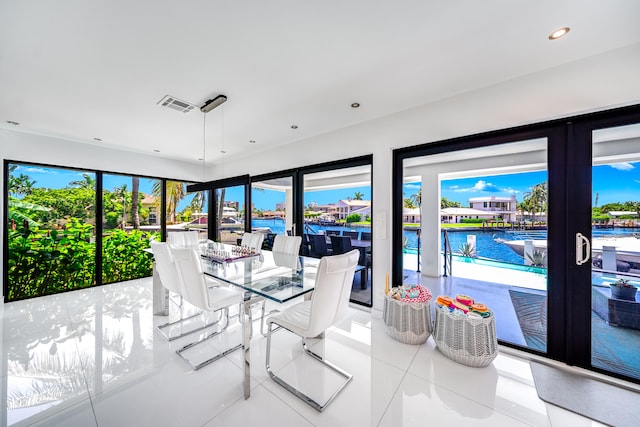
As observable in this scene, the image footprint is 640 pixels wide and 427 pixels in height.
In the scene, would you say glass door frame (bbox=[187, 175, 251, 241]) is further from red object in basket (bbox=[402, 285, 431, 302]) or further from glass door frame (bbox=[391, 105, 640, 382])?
glass door frame (bbox=[391, 105, 640, 382])

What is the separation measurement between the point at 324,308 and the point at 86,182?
517 centimetres

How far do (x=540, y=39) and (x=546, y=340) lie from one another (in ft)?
8.32

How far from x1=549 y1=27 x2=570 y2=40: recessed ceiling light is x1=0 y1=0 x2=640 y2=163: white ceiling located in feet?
0.11

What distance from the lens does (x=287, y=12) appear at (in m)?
1.53

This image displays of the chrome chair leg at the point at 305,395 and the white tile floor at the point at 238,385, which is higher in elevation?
the chrome chair leg at the point at 305,395

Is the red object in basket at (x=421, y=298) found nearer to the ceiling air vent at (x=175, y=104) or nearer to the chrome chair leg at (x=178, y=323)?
the chrome chair leg at (x=178, y=323)

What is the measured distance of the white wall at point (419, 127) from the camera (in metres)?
1.89

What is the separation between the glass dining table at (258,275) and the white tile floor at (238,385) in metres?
0.35

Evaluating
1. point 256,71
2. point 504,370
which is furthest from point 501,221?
point 256,71

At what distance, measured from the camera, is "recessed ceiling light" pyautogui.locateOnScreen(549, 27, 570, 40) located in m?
1.65

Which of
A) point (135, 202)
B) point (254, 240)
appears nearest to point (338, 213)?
point (254, 240)

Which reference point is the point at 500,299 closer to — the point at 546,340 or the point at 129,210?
the point at 546,340

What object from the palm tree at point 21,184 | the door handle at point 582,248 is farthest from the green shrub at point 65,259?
the door handle at point 582,248

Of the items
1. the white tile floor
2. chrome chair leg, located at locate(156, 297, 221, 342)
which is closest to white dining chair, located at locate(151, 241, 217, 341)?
chrome chair leg, located at locate(156, 297, 221, 342)
